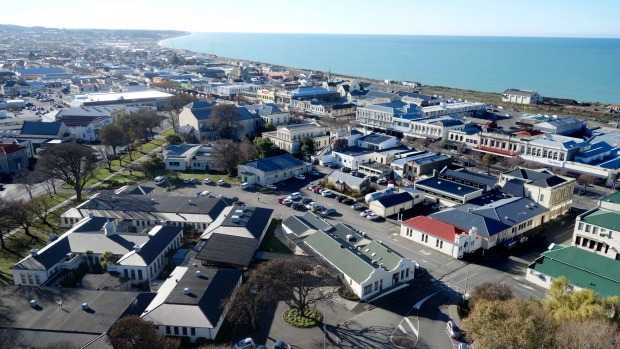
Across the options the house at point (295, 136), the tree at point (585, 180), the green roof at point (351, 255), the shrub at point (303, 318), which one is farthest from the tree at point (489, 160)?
the shrub at point (303, 318)

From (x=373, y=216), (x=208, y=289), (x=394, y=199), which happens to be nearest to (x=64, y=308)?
(x=208, y=289)

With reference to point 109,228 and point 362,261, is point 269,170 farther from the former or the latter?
point 362,261

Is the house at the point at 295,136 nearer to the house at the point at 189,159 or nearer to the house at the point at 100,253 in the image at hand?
the house at the point at 189,159

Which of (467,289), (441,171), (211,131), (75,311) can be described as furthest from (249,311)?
(211,131)

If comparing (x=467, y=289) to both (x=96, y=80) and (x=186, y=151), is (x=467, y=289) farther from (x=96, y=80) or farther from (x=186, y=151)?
(x=96, y=80)

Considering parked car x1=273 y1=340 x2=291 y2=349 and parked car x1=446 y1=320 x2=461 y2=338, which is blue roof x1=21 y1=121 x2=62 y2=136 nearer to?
parked car x1=273 y1=340 x2=291 y2=349
